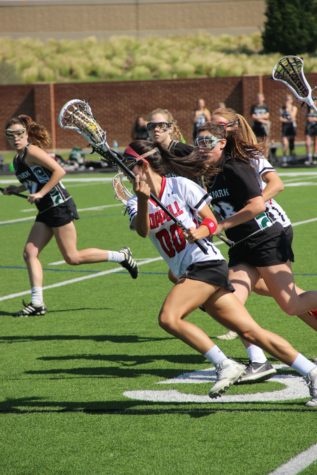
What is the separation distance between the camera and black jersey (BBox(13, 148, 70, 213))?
10.9 meters

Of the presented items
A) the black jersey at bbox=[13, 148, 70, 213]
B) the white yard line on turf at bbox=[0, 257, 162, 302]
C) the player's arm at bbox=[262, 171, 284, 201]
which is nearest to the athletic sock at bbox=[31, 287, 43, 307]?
the black jersey at bbox=[13, 148, 70, 213]

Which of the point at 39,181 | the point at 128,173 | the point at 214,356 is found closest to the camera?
the point at 128,173

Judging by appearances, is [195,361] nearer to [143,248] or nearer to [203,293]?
[203,293]

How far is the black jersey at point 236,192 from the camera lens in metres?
7.39

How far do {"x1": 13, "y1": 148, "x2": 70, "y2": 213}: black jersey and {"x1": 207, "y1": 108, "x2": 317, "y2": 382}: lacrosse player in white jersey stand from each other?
338 cm

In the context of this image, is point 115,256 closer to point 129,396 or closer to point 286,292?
point 286,292

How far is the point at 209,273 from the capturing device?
6766 mm

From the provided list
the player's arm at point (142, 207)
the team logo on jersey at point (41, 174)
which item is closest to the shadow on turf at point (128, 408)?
the player's arm at point (142, 207)

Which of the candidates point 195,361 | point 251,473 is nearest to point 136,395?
point 195,361

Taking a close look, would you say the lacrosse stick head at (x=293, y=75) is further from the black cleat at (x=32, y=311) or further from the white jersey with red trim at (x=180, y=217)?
the black cleat at (x=32, y=311)

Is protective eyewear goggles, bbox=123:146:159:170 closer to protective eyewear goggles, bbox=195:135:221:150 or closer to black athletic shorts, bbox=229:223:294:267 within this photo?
protective eyewear goggles, bbox=195:135:221:150

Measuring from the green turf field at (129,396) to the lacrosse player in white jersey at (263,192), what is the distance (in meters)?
0.14

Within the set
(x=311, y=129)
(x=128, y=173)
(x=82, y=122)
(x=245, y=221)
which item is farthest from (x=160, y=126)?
(x=311, y=129)

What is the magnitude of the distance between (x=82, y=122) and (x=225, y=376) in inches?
69.9
